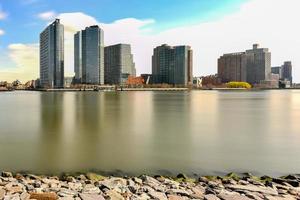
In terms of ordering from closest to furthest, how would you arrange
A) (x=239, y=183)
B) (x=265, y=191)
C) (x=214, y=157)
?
(x=265, y=191) < (x=239, y=183) < (x=214, y=157)

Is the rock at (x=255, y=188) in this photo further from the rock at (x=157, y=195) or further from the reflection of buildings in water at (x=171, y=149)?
the reflection of buildings in water at (x=171, y=149)

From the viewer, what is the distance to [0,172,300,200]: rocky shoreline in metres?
11.4

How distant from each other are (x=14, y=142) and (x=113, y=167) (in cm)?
1137

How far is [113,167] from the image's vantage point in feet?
58.1

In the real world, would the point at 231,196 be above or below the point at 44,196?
below

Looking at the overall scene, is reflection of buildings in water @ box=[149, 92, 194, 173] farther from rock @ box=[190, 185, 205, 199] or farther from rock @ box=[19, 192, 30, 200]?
rock @ box=[19, 192, 30, 200]

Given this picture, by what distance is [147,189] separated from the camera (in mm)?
12305

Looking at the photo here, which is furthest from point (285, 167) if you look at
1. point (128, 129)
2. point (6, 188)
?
point (128, 129)

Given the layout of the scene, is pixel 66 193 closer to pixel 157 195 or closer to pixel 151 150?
pixel 157 195

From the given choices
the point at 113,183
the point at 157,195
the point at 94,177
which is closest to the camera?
the point at 157,195

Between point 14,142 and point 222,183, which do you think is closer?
point 222,183

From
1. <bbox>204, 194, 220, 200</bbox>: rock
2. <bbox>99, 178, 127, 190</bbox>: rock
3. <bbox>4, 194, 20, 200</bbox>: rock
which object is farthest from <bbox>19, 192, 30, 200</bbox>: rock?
<bbox>204, 194, 220, 200</bbox>: rock

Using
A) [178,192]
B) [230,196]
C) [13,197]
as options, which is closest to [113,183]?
[178,192]

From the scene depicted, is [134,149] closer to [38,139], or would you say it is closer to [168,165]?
[168,165]
